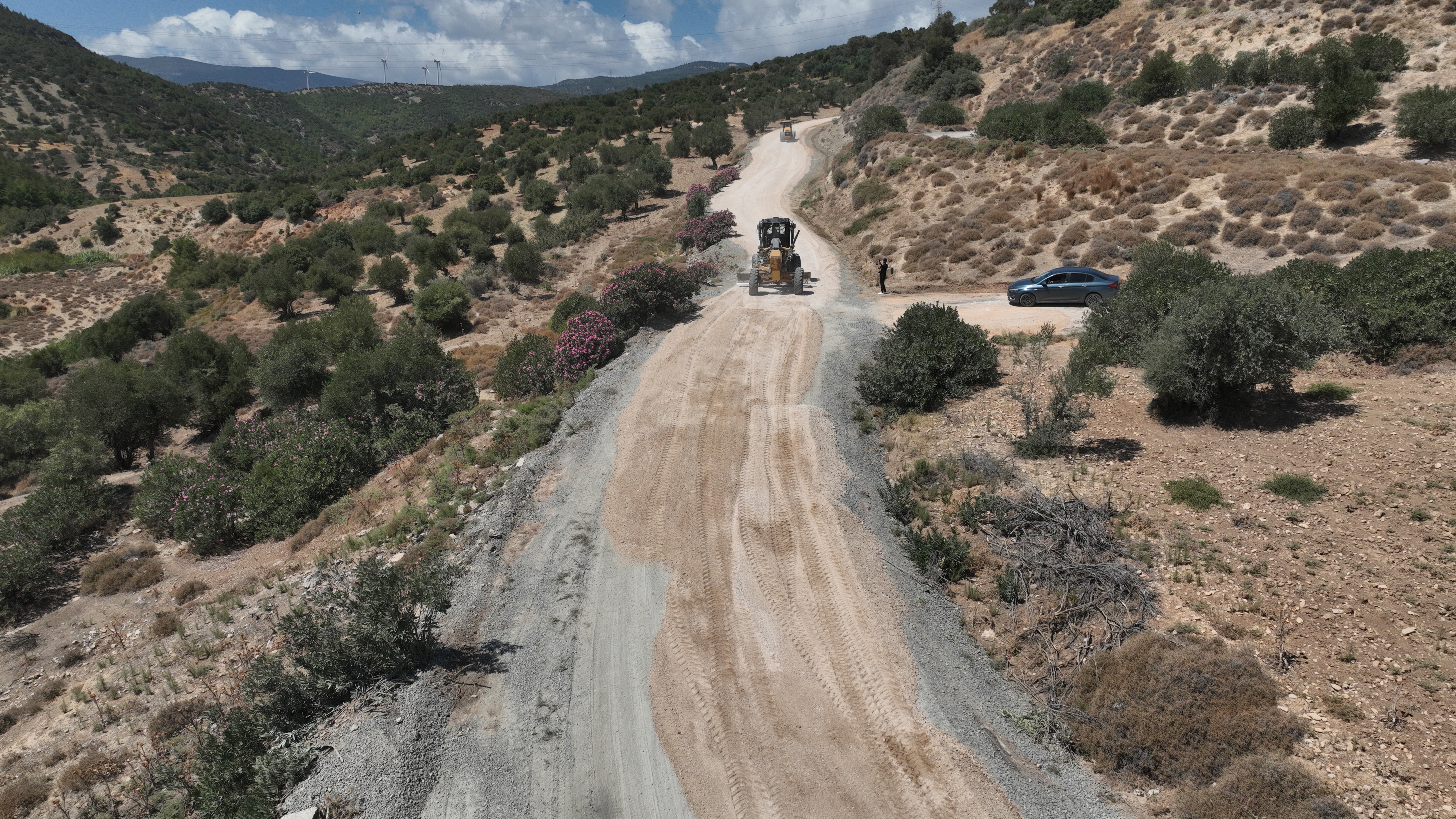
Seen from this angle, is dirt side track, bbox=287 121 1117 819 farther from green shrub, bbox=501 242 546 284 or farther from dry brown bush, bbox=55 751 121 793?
green shrub, bbox=501 242 546 284

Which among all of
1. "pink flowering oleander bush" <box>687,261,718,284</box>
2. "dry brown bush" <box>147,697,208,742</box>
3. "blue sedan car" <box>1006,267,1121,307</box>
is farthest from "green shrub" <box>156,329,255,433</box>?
"blue sedan car" <box>1006,267,1121,307</box>

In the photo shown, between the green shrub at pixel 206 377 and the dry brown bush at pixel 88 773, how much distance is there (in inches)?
922

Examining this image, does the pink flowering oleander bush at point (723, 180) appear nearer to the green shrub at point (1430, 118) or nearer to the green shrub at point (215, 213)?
the green shrub at point (1430, 118)

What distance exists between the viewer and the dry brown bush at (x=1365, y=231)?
73.0ft

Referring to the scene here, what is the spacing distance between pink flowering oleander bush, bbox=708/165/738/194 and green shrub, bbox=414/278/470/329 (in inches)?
922

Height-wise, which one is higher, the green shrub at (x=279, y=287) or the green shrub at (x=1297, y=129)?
the green shrub at (x=1297, y=129)

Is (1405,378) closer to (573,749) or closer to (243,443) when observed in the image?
(573,749)

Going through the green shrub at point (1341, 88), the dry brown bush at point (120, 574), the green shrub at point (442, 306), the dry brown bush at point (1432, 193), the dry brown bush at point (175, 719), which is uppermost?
the green shrub at point (1341, 88)

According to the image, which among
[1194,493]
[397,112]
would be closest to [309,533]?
[1194,493]

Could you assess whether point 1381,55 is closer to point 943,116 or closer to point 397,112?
point 943,116

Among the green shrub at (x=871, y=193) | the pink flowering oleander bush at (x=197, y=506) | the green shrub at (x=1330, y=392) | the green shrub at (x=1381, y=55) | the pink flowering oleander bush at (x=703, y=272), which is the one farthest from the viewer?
the green shrub at (x=871, y=193)

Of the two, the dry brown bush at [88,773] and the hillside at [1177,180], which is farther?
the hillside at [1177,180]

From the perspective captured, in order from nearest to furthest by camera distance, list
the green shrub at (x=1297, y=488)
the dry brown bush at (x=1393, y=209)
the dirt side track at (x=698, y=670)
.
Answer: the dirt side track at (x=698, y=670) → the green shrub at (x=1297, y=488) → the dry brown bush at (x=1393, y=209)

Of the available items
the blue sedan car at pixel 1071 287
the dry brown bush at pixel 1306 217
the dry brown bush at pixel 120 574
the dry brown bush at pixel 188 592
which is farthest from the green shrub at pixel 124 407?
the dry brown bush at pixel 1306 217
